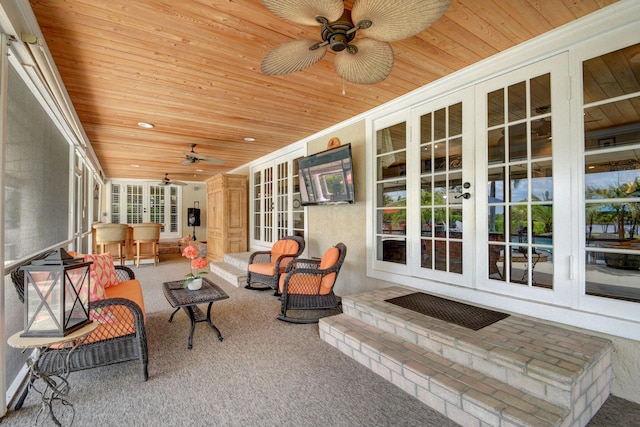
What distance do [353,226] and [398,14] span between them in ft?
9.94

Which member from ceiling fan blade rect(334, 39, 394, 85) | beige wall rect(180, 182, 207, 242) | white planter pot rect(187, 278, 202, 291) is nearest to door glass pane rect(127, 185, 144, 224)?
beige wall rect(180, 182, 207, 242)

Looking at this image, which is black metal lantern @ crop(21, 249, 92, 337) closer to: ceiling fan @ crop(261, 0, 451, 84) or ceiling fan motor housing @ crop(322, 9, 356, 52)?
ceiling fan @ crop(261, 0, 451, 84)

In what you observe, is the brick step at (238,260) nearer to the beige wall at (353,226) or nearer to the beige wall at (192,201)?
the beige wall at (353,226)

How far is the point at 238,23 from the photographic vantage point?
208cm

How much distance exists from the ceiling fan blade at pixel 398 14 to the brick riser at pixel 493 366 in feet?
6.67

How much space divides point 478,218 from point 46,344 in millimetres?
3247

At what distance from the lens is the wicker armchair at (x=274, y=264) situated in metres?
4.21

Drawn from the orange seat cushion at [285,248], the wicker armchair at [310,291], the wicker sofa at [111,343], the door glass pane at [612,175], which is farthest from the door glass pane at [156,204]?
the door glass pane at [612,175]

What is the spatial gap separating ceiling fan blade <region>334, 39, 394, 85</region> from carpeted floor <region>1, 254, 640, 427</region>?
226 centimetres

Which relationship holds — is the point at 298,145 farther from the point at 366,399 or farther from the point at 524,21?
the point at 366,399

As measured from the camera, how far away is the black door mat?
242 cm

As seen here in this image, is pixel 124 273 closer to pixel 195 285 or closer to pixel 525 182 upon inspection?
pixel 195 285

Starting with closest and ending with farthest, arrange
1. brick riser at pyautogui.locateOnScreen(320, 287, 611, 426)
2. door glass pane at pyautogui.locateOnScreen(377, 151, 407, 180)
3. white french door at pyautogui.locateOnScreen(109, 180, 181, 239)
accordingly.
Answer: brick riser at pyautogui.locateOnScreen(320, 287, 611, 426), door glass pane at pyautogui.locateOnScreen(377, 151, 407, 180), white french door at pyautogui.locateOnScreen(109, 180, 181, 239)

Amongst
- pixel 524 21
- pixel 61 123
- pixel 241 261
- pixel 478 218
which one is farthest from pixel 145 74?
pixel 241 261
